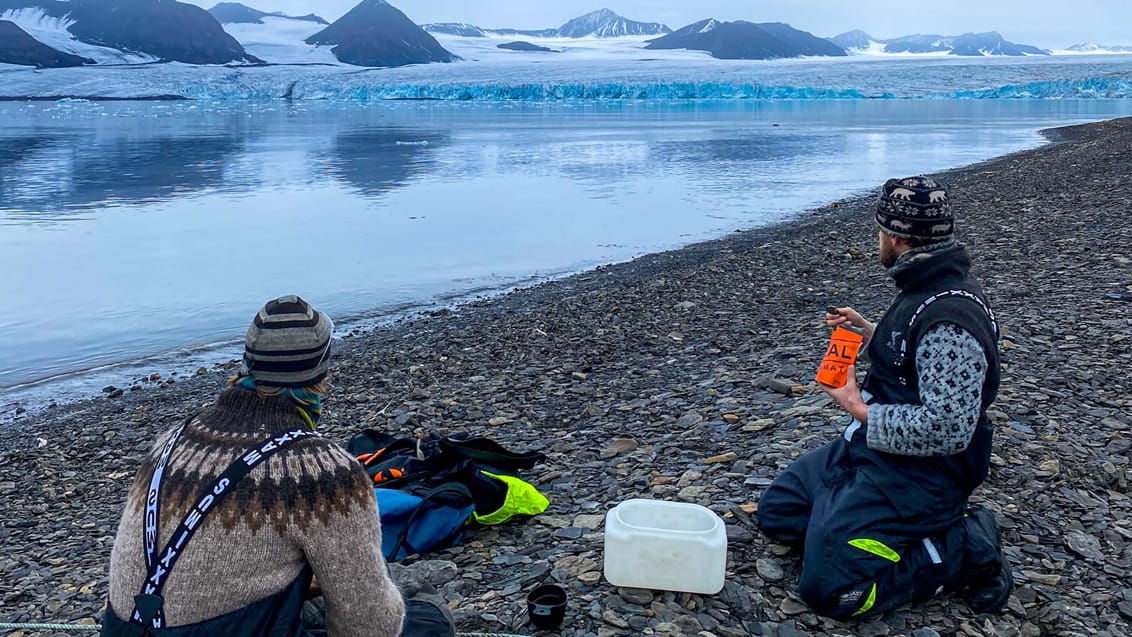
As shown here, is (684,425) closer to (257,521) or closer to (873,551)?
(873,551)

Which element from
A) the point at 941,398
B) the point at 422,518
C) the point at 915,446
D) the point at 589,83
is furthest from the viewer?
the point at 589,83

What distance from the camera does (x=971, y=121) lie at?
61.8 metres

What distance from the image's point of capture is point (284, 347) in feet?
8.18

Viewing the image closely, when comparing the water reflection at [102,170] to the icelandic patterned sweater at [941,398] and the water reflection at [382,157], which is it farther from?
the icelandic patterned sweater at [941,398]

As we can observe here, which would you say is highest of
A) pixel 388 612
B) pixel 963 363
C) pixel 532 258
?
pixel 963 363

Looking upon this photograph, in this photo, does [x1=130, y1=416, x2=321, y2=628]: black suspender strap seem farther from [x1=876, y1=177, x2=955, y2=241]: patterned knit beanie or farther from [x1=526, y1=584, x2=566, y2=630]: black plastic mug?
[x1=876, y1=177, x2=955, y2=241]: patterned knit beanie

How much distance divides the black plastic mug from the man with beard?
910 millimetres

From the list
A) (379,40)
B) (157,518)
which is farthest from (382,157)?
(379,40)

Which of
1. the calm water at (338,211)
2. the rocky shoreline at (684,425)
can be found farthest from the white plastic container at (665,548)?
the calm water at (338,211)

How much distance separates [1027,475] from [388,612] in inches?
135

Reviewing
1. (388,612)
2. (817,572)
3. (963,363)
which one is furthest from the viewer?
(817,572)

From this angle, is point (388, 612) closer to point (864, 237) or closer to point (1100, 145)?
point (864, 237)

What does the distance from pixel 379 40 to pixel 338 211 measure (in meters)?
143

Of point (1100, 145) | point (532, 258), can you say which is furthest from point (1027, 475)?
point (1100, 145)
